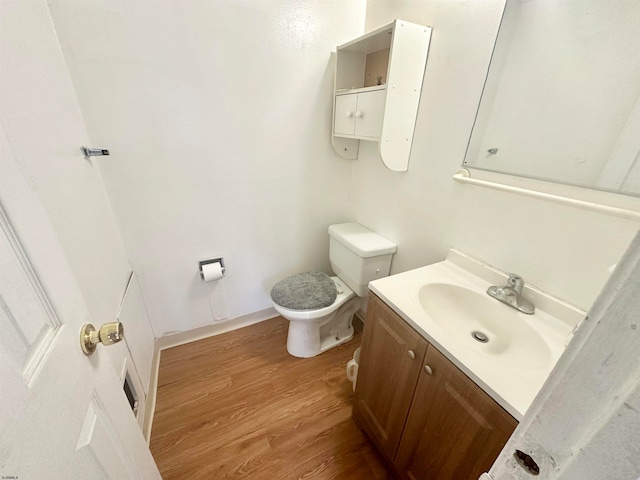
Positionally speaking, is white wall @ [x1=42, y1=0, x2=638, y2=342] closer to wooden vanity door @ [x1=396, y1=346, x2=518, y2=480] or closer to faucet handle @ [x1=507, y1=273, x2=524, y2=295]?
faucet handle @ [x1=507, y1=273, x2=524, y2=295]

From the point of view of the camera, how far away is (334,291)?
1607 mm

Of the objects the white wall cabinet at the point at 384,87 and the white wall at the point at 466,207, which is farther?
the white wall cabinet at the point at 384,87

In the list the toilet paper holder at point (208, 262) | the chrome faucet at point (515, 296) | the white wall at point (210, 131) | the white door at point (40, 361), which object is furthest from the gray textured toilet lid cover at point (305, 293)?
the white door at point (40, 361)

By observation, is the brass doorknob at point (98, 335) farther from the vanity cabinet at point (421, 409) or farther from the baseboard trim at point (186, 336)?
the baseboard trim at point (186, 336)

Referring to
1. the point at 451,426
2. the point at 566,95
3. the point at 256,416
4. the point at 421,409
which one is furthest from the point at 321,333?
the point at 566,95

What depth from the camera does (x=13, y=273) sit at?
1.15 ft

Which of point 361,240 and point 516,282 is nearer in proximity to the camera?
point 516,282

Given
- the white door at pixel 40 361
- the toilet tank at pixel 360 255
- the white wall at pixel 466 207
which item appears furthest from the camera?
the toilet tank at pixel 360 255

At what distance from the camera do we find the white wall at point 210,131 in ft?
3.72

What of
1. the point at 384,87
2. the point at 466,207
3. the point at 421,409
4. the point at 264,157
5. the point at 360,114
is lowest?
the point at 421,409

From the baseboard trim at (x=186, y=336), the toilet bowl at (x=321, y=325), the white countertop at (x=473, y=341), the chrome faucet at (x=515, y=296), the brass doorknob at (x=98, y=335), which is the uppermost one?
the brass doorknob at (x=98, y=335)

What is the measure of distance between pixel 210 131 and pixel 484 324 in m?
1.56

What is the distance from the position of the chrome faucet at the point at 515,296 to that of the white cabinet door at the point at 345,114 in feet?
3.34

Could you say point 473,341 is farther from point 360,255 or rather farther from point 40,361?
point 40,361
